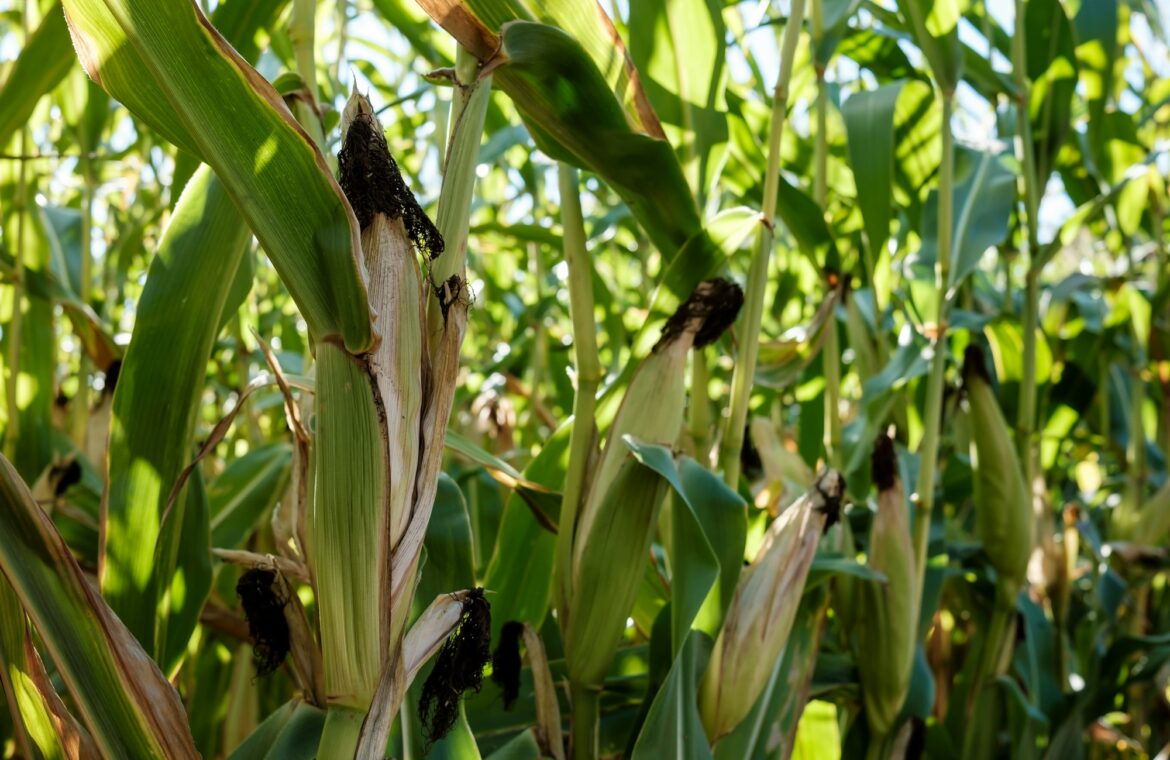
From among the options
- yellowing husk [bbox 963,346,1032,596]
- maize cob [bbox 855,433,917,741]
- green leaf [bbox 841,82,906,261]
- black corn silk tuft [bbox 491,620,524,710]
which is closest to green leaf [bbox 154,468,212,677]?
black corn silk tuft [bbox 491,620,524,710]

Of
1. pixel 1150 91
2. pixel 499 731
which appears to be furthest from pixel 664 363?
pixel 1150 91

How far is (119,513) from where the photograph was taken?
0.76m

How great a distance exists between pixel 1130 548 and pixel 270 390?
1327 mm

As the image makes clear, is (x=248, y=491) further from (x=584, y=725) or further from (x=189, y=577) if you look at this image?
(x=584, y=725)

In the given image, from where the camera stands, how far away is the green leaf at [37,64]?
0.86m

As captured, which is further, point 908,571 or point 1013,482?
point 1013,482

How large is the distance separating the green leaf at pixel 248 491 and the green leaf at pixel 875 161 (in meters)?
0.68

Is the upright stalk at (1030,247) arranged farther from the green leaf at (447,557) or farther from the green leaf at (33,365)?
the green leaf at (33,365)

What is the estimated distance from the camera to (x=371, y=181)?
57 cm

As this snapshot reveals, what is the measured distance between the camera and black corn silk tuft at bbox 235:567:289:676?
0.71m

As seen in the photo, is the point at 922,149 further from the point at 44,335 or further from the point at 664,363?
the point at 44,335

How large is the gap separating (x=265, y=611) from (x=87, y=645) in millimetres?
131

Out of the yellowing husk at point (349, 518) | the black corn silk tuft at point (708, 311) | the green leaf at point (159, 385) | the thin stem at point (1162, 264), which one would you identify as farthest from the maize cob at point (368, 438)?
the thin stem at point (1162, 264)

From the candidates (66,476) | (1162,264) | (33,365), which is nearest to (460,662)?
(66,476)
